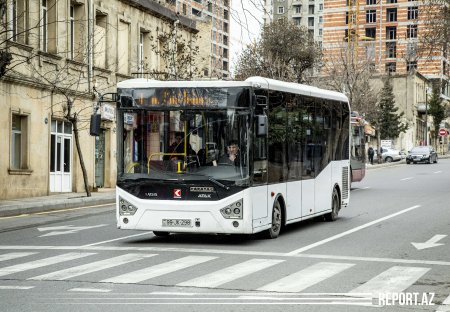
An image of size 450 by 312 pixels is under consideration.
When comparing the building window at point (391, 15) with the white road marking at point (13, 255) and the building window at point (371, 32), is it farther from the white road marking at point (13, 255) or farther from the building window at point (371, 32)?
the white road marking at point (13, 255)

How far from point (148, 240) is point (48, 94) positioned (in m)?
17.6

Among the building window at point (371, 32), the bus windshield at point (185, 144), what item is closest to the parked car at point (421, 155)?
the building window at point (371, 32)

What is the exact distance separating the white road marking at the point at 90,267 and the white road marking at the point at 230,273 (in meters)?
1.64

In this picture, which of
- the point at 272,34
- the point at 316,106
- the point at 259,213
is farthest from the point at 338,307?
the point at 272,34

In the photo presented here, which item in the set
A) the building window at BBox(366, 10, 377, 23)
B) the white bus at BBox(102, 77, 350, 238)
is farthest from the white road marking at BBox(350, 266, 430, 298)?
the building window at BBox(366, 10, 377, 23)

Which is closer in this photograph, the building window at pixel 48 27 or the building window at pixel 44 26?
the building window at pixel 44 26

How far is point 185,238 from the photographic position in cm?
1612

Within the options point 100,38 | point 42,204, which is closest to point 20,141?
point 42,204

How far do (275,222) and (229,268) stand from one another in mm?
4328

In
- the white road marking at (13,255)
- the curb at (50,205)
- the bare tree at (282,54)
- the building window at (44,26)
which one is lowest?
the curb at (50,205)

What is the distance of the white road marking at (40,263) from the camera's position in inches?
461

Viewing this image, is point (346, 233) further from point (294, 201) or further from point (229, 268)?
point (229, 268)

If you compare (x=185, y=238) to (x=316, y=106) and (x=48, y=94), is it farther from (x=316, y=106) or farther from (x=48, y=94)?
(x=48, y=94)

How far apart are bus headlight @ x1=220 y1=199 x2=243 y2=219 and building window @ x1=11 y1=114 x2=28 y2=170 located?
17466 millimetres
